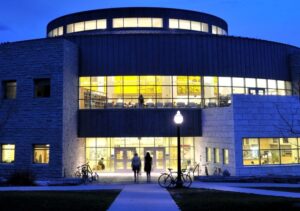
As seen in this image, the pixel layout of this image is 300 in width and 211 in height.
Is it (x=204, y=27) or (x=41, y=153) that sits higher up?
(x=204, y=27)

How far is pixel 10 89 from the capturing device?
32750 millimetres

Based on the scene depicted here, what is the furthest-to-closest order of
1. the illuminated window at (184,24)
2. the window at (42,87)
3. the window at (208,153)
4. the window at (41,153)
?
1. the illuminated window at (184,24)
2. the window at (208,153)
3. the window at (42,87)
4. the window at (41,153)

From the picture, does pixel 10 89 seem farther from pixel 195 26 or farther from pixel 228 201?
pixel 195 26

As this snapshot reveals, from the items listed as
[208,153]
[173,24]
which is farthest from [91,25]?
[208,153]

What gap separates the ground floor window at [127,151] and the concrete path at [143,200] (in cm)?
1391

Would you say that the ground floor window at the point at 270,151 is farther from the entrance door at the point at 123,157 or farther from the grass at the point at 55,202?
the grass at the point at 55,202

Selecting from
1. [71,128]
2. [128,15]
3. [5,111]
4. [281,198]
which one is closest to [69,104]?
[71,128]

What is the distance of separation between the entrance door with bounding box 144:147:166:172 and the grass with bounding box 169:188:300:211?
15.6 meters

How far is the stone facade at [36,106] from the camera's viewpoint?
30.7m

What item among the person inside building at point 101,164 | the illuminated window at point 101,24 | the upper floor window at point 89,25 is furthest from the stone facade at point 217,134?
the upper floor window at point 89,25

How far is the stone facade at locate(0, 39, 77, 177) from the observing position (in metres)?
30.7

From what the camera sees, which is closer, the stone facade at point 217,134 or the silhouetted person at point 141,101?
the stone facade at point 217,134

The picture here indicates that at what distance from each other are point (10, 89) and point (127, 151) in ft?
36.8

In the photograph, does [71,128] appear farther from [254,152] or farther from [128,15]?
[128,15]
